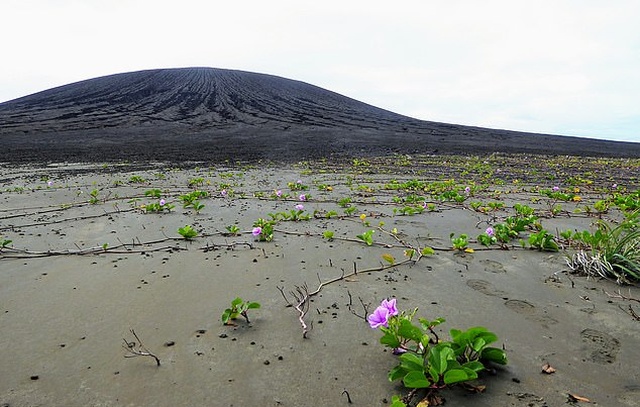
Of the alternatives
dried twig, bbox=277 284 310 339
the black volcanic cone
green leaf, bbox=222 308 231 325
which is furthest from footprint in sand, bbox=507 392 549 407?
the black volcanic cone

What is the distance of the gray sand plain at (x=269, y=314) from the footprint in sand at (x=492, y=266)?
15 mm

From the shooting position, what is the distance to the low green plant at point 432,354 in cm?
151

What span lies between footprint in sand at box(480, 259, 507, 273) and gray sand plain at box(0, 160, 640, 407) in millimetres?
15

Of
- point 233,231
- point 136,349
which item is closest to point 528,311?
Result: point 136,349

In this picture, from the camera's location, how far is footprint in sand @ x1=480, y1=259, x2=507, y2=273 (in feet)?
9.77

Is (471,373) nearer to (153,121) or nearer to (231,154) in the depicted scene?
(231,154)

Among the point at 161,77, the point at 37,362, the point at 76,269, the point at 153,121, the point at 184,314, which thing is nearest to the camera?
the point at 37,362

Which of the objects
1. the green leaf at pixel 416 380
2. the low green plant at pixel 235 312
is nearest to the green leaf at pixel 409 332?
the green leaf at pixel 416 380

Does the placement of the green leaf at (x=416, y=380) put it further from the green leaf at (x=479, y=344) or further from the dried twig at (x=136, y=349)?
the dried twig at (x=136, y=349)

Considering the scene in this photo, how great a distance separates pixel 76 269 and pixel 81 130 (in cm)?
2282

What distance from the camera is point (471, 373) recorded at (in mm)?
1524

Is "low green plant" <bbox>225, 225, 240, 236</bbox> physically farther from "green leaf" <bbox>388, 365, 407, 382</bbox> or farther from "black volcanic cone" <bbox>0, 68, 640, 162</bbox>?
"black volcanic cone" <bbox>0, 68, 640, 162</bbox>

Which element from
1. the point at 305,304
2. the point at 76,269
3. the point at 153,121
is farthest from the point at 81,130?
the point at 305,304

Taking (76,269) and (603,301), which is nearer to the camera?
(603,301)
